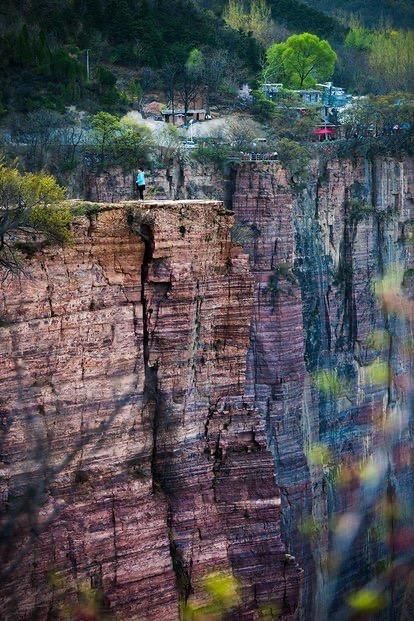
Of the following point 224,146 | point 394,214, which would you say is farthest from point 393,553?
point 224,146

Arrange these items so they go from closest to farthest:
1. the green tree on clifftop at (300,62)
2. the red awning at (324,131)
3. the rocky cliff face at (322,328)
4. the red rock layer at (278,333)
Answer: the red rock layer at (278,333) < the rocky cliff face at (322,328) < the red awning at (324,131) < the green tree on clifftop at (300,62)

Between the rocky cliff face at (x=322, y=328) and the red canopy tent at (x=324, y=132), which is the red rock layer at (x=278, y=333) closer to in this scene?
the rocky cliff face at (x=322, y=328)

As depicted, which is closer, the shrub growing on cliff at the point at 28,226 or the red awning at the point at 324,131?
the shrub growing on cliff at the point at 28,226

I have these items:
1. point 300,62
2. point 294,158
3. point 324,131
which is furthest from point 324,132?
point 300,62

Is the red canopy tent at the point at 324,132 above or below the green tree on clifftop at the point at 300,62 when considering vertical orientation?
below

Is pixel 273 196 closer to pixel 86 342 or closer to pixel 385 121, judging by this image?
pixel 385 121

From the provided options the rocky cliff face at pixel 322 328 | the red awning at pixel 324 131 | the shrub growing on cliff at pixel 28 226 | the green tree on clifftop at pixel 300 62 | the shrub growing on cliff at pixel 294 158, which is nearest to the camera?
the shrub growing on cliff at pixel 28 226

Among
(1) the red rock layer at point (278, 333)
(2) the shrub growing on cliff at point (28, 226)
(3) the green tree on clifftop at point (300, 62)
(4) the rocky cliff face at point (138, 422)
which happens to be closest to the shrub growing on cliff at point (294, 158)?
(1) the red rock layer at point (278, 333)
